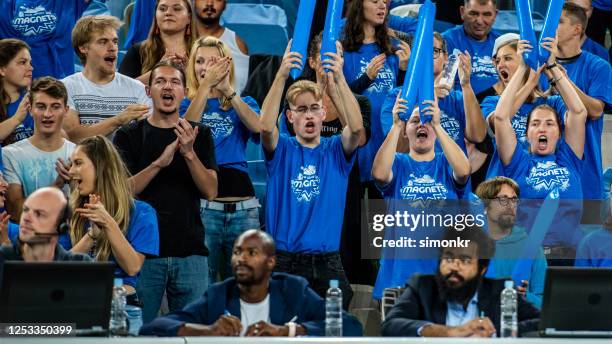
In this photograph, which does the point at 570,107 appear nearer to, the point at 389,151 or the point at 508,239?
the point at 508,239

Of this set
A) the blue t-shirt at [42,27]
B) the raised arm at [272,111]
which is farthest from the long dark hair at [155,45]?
the raised arm at [272,111]

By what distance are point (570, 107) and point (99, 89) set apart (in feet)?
8.95

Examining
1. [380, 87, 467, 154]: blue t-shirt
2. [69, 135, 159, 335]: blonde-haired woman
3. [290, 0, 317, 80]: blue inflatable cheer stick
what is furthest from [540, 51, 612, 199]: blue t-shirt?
[69, 135, 159, 335]: blonde-haired woman

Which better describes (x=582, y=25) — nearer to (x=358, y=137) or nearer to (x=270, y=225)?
(x=358, y=137)

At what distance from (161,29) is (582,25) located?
2597mm

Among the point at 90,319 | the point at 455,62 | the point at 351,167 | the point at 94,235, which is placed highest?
the point at 455,62

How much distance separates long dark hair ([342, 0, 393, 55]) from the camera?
24.7 feet

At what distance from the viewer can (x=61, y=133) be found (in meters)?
6.70

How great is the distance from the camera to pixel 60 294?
500cm

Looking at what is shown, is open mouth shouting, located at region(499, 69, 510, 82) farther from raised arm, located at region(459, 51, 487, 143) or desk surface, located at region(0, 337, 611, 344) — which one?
desk surface, located at region(0, 337, 611, 344)

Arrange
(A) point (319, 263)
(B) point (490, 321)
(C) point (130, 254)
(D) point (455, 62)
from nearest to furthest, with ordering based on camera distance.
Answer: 1. (B) point (490, 321)
2. (C) point (130, 254)
3. (A) point (319, 263)
4. (D) point (455, 62)

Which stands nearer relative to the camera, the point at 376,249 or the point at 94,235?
the point at 94,235

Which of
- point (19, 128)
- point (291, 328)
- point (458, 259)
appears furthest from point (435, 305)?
point (19, 128)

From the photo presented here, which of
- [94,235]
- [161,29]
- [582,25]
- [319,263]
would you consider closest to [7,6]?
[161,29]
